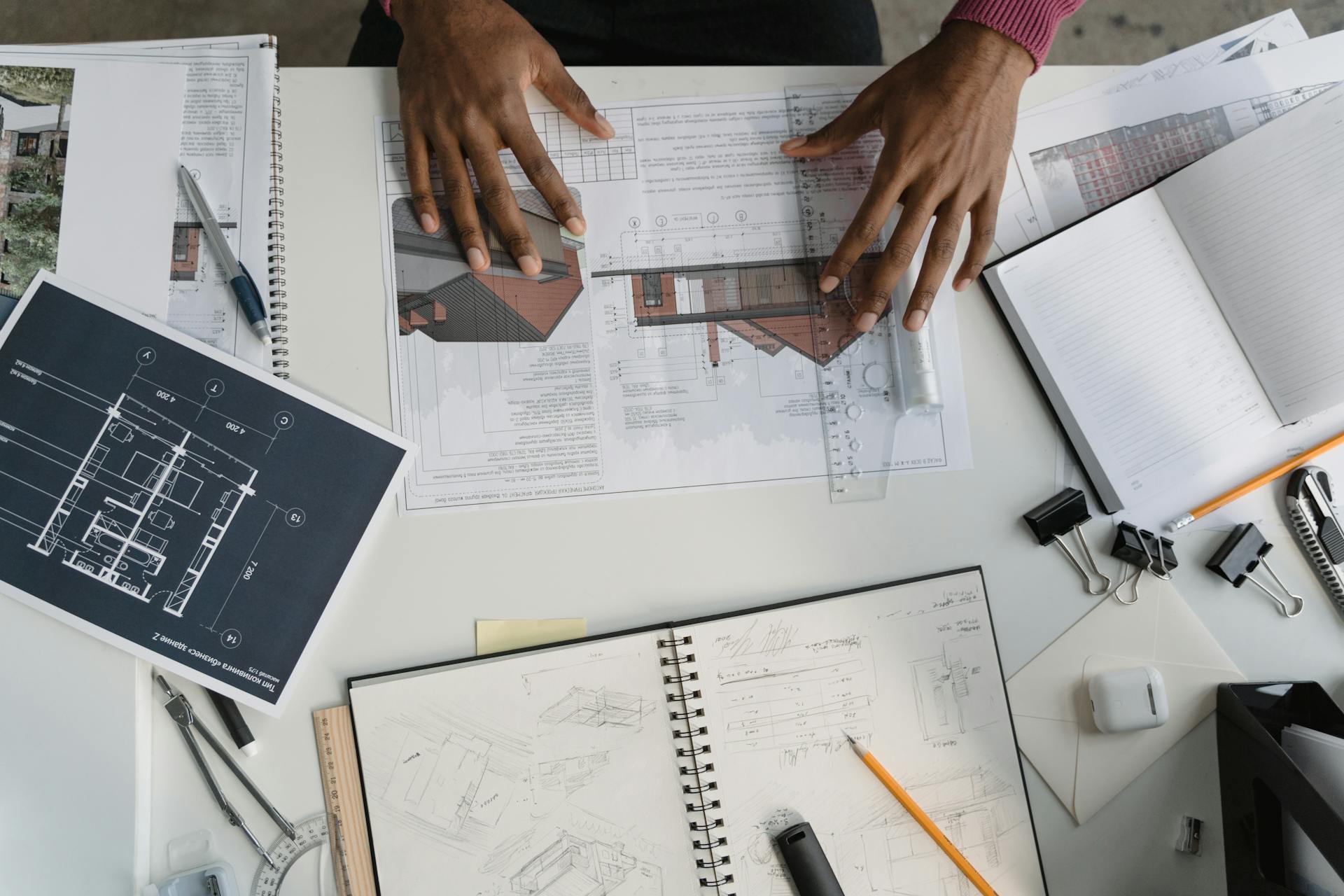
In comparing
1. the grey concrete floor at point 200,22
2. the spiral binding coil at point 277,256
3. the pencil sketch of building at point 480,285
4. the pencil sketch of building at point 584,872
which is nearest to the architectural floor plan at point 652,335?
the pencil sketch of building at point 480,285

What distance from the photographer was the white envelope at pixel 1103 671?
35.3 inches

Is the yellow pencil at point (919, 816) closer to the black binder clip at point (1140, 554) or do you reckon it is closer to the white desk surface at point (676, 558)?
the white desk surface at point (676, 558)

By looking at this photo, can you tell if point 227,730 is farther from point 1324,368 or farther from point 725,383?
point 1324,368

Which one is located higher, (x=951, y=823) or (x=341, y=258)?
(x=341, y=258)

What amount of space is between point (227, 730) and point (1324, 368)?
1198 millimetres

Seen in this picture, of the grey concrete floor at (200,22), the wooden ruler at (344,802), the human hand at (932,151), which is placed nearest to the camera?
the wooden ruler at (344,802)

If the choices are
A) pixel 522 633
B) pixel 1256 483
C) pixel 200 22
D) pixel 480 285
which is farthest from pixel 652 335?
pixel 200 22

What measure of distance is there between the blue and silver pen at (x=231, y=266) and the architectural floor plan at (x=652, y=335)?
124 mm

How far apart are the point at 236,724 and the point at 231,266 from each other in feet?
1.47

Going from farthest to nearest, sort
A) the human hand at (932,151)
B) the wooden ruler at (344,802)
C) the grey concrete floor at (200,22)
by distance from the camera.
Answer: the grey concrete floor at (200,22), the human hand at (932,151), the wooden ruler at (344,802)

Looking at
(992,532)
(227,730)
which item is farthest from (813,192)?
(227,730)

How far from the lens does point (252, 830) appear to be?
31.3 inches

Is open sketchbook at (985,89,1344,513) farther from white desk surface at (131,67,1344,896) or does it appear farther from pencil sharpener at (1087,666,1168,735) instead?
pencil sharpener at (1087,666,1168,735)

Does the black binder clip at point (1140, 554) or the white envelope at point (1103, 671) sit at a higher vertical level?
the black binder clip at point (1140, 554)
